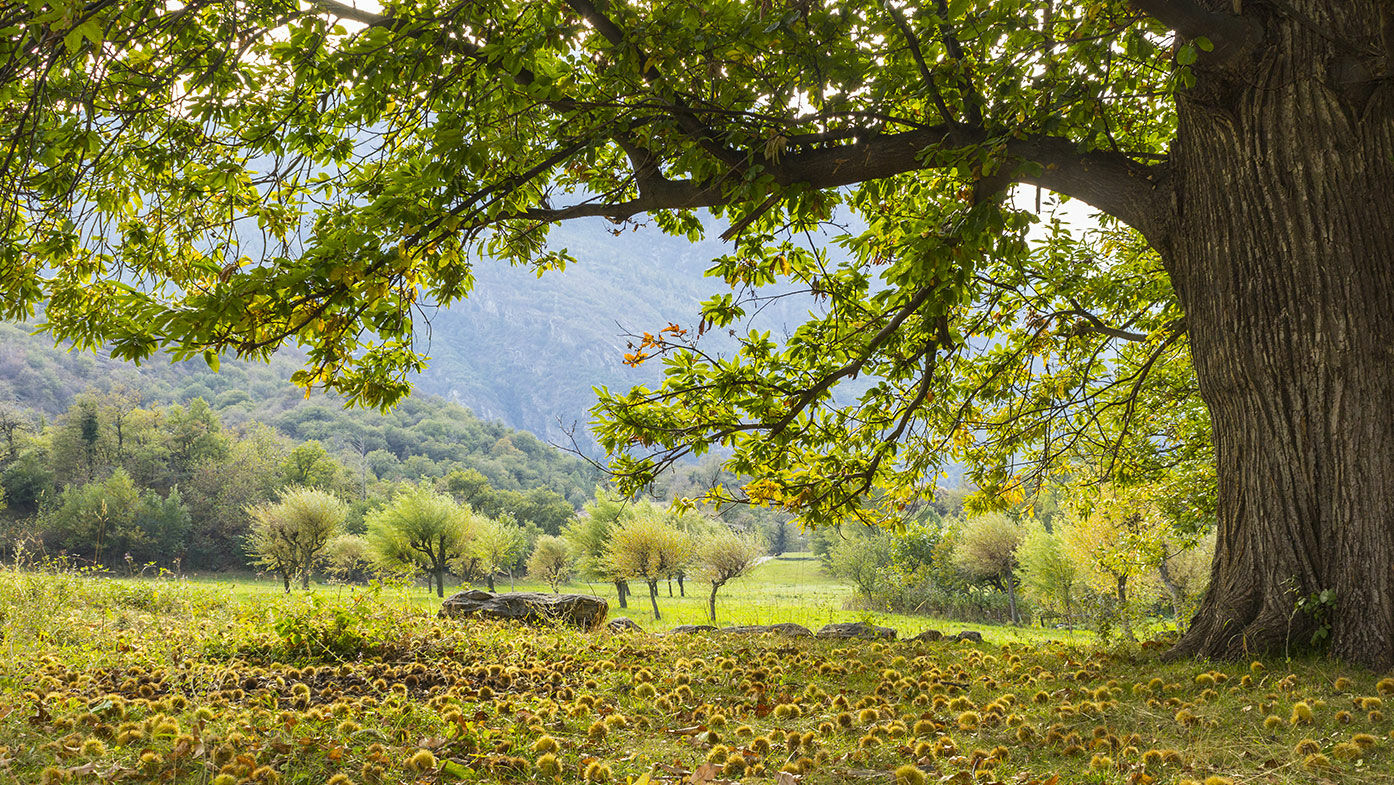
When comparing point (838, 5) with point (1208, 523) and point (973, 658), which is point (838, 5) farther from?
point (1208, 523)

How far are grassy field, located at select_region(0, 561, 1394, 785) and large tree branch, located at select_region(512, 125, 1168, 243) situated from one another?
2.78m

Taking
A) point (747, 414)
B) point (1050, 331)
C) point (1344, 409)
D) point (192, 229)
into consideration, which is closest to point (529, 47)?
point (747, 414)

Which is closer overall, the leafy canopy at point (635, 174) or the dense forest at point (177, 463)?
the leafy canopy at point (635, 174)

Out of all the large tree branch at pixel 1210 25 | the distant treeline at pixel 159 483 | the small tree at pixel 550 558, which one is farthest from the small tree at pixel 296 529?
the large tree branch at pixel 1210 25

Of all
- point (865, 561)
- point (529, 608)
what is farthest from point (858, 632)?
point (865, 561)

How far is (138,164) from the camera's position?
5.32 meters

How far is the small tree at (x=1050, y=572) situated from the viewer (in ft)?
102

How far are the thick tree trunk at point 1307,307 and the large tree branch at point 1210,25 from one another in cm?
17

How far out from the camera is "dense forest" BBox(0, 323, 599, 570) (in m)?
55.2

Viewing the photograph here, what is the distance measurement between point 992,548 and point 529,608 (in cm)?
3345

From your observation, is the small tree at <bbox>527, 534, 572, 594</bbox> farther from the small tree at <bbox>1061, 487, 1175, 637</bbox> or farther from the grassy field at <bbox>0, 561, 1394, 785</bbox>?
the grassy field at <bbox>0, 561, 1394, 785</bbox>

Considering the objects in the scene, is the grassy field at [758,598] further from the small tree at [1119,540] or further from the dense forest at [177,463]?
the dense forest at [177,463]

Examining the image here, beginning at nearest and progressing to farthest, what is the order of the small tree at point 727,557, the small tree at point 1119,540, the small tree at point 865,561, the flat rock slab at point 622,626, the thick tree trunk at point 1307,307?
the thick tree trunk at point 1307,307 < the flat rock slab at point 622,626 < the small tree at point 1119,540 < the small tree at point 727,557 < the small tree at point 865,561

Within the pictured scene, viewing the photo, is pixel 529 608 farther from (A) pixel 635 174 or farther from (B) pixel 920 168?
(B) pixel 920 168
